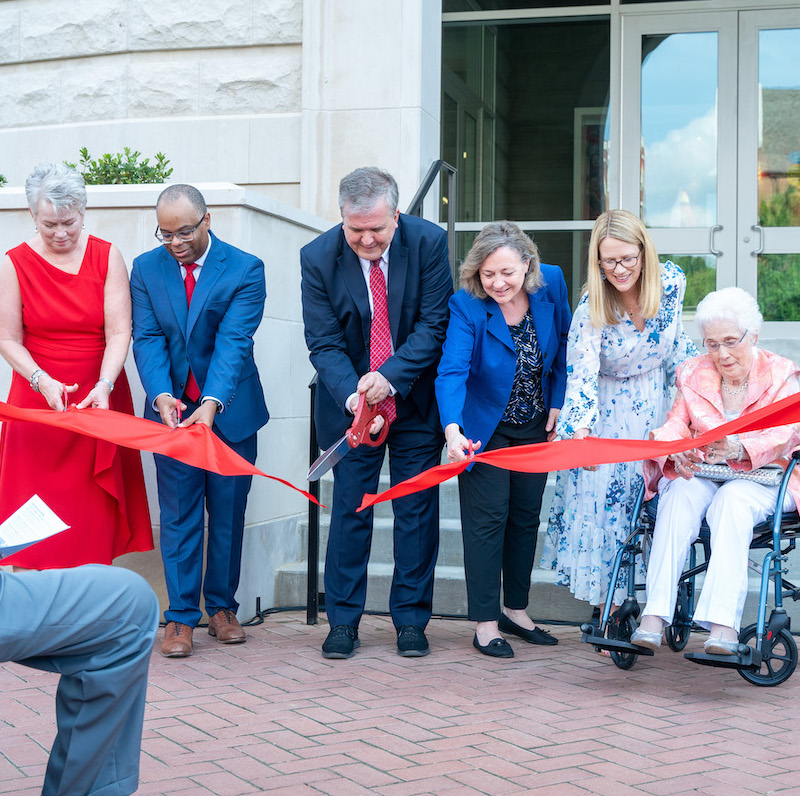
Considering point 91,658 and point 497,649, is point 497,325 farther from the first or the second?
point 91,658

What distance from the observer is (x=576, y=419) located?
4.68 m

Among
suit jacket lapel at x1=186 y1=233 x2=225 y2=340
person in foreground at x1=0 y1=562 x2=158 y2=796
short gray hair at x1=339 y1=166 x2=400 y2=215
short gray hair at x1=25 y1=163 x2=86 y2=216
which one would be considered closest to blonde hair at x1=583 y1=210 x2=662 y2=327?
short gray hair at x1=339 y1=166 x2=400 y2=215

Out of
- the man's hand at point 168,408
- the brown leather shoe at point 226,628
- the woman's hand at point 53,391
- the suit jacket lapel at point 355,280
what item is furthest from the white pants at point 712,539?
the woman's hand at point 53,391

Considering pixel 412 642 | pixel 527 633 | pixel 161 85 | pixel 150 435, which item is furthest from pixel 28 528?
pixel 161 85

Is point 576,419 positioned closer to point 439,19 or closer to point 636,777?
point 636,777

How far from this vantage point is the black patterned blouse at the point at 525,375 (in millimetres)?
4914

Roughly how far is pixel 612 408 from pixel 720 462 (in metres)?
0.55

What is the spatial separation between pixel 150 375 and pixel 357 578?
1284 mm

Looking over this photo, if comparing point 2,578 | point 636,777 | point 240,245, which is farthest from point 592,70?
point 2,578

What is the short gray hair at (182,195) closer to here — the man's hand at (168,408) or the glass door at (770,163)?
the man's hand at (168,408)

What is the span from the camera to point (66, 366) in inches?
198

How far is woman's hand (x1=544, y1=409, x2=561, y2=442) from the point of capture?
4984 millimetres

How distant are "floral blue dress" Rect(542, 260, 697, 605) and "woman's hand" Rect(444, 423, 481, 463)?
1.37ft

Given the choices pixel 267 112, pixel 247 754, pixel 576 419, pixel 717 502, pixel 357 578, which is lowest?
pixel 247 754
